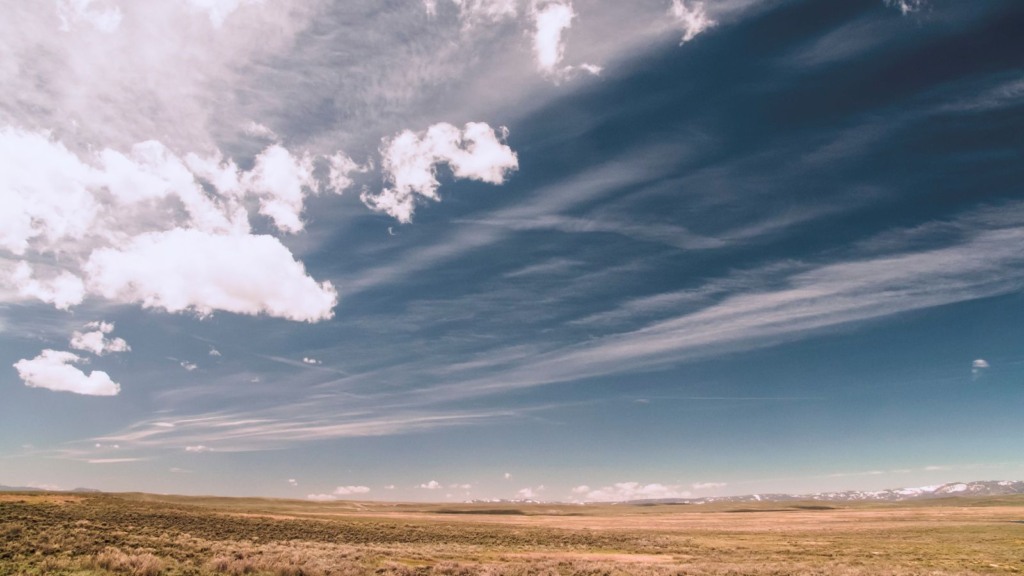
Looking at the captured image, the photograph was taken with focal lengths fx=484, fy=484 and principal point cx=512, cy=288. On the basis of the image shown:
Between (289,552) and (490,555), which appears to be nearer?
(289,552)

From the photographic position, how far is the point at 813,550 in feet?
159

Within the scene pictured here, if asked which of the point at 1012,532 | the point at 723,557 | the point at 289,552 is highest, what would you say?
the point at 289,552

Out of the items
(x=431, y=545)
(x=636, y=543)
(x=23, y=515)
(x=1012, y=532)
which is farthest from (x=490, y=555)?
(x=1012, y=532)

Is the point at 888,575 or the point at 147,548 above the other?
the point at 147,548

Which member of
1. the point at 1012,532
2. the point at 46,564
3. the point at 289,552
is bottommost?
the point at 1012,532

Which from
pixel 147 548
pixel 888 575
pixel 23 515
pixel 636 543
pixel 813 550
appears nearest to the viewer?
pixel 147 548

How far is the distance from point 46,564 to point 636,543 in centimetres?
5123

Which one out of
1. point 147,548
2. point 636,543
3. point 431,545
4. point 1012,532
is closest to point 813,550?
point 636,543

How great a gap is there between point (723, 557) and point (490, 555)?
20436 millimetres

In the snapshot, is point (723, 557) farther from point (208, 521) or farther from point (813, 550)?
point (208, 521)

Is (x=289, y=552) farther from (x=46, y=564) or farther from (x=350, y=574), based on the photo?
(x=46, y=564)

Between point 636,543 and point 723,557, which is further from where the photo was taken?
point 636,543

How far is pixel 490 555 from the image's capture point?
125 feet

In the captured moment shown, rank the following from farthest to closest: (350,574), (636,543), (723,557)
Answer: (636,543) < (723,557) < (350,574)
